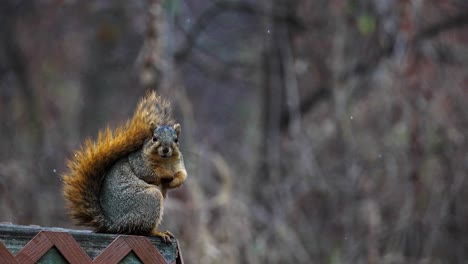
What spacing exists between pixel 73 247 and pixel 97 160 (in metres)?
0.44

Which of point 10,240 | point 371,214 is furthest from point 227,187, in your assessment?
point 10,240

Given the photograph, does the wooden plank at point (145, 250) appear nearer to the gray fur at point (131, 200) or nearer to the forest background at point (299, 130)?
the gray fur at point (131, 200)

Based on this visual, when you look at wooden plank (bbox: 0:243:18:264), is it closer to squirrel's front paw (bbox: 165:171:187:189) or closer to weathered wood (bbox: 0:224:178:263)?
weathered wood (bbox: 0:224:178:263)

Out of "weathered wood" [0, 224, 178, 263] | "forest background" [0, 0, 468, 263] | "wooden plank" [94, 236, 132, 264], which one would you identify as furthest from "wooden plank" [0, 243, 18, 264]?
"forest background" [0, 0, 468, 263]

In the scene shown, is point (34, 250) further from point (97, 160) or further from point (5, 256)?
point (97, 160)

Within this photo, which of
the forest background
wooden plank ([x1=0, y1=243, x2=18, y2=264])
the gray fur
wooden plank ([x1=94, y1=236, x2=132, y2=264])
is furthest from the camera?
the forest background

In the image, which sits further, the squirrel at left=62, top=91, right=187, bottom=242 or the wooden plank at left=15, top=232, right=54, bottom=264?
the squirrel at left=62, top=91, right=187, bottom=242

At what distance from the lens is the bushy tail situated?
299 centimetres

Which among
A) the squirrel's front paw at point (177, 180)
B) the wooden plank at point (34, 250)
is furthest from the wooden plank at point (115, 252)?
the squirrel's front paw at point (177, 180)

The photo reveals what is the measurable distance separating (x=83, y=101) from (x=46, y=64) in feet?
2.09

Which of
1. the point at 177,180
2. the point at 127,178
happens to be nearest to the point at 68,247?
the point at 127,178

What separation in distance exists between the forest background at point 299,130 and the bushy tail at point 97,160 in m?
3.21

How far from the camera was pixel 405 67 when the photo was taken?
8227mm

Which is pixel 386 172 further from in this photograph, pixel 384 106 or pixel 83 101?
pixel 83 101
